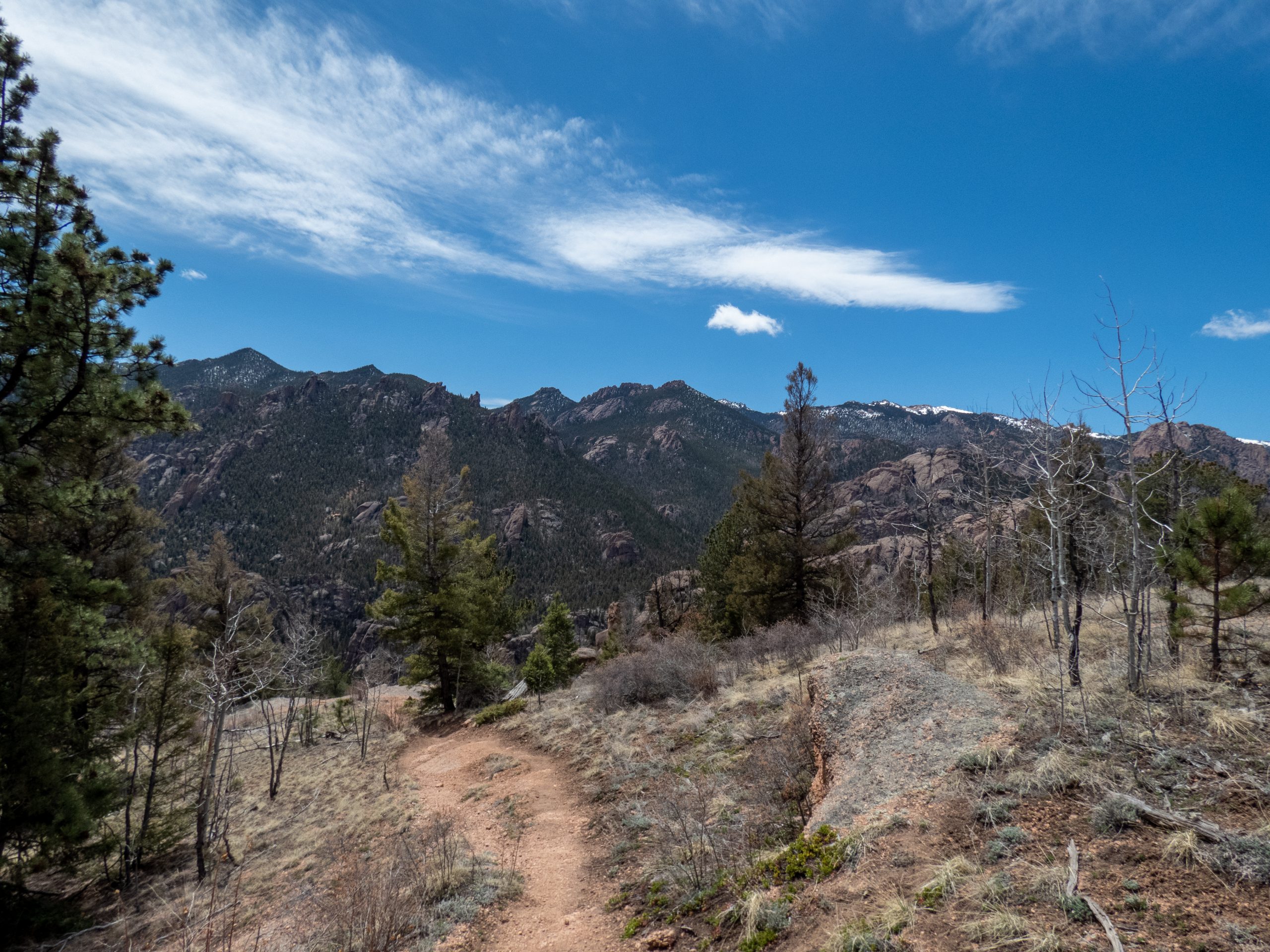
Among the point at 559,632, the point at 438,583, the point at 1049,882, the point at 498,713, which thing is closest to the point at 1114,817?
the point at 1049,882

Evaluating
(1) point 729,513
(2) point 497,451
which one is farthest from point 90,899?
(2) point 497,451

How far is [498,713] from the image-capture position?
18.0 metres

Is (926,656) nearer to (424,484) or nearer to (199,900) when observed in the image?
(199,900)

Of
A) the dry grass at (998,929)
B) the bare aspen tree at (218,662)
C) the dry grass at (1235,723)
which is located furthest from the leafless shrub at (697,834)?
the bare aspen tree at (218,662)

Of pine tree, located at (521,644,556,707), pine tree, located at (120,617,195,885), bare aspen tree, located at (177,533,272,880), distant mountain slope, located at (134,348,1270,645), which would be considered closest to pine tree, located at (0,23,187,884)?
pine tree, located at (120,617,195,885)

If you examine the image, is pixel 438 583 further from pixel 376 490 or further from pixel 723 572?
pixel 376 490

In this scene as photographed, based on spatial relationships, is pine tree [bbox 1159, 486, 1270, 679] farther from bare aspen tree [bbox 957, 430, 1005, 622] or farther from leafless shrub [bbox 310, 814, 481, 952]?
leafless shrub [bbox 310, 814, 481, 952]

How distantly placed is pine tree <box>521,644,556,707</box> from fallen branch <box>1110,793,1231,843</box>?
58.8 ft

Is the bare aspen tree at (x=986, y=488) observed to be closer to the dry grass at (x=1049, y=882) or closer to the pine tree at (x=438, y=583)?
the dry grass at (x=1049, y=882)

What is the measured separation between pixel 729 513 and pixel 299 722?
20.4m

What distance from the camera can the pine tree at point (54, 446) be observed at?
6320 millimetres

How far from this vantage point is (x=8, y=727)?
757 cm

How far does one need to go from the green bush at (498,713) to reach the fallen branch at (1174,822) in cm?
1622

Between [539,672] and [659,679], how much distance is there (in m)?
7.43
